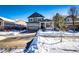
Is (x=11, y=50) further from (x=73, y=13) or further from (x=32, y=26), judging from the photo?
(x=73, y=13)

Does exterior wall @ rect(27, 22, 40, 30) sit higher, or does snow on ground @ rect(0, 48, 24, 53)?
exterior wall @ rect(27, 22, 40, 30)

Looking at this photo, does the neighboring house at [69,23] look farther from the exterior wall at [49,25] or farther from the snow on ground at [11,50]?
the snow on ground at [11,50]

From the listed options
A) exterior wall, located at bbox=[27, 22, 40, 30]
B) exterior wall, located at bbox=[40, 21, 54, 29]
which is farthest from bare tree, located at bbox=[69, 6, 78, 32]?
exterior wall, located at bbox=[27, 22, 40, 30]

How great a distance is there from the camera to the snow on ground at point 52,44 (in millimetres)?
2799

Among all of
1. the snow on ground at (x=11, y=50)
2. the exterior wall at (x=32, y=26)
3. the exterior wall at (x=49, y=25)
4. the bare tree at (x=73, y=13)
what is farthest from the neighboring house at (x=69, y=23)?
the snow on ground at (x=11, y=50)

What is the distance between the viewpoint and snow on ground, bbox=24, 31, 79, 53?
9.18ft

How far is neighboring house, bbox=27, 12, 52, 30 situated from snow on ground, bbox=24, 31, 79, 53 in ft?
0.29

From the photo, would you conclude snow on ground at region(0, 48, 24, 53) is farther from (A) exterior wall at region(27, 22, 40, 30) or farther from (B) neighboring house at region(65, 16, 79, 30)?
(B) neighboring house at region(65, 16, 79, 30)

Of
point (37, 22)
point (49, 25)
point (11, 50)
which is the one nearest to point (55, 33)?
point (49, 25)

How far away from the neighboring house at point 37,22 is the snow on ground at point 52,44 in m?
0.09

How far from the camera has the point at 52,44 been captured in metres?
2.83
